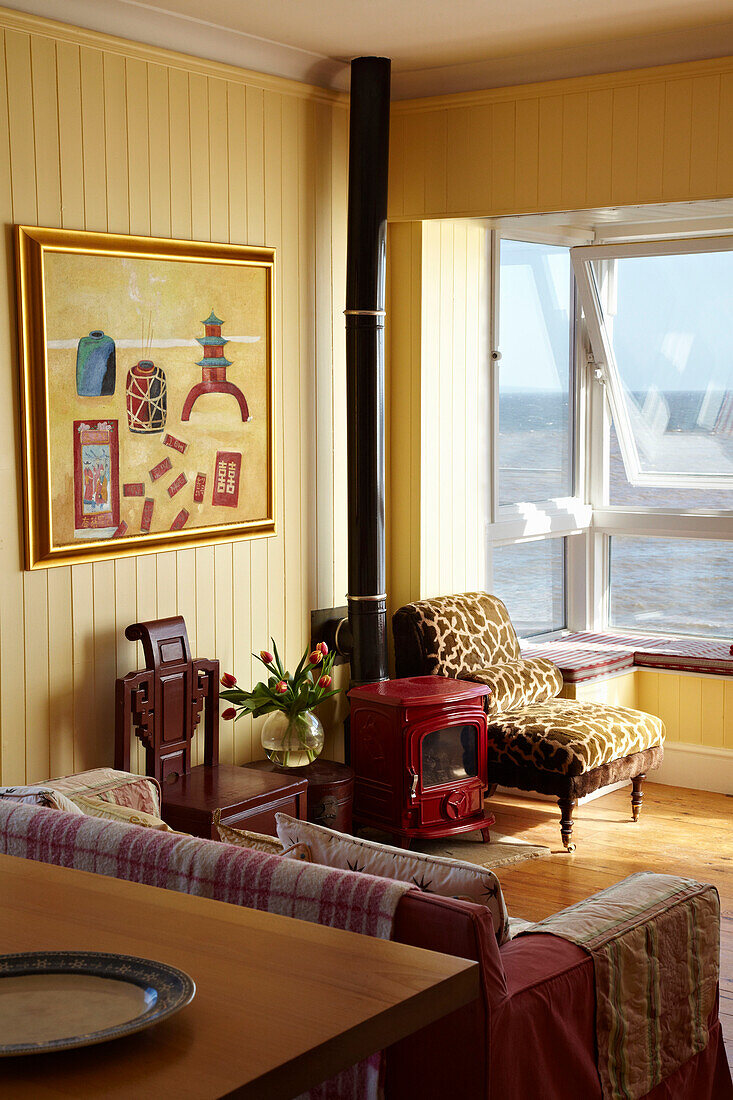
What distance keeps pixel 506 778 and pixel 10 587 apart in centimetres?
212

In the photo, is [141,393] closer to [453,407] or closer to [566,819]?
[453,407]

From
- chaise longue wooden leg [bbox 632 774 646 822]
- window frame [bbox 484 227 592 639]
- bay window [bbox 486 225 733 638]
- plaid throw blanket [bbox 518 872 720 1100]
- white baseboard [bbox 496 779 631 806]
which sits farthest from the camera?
bay window [bbox 486 225 733 638]

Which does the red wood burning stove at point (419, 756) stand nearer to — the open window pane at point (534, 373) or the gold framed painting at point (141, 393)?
the gold framed painting at point (141, 393)

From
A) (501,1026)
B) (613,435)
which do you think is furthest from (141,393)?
(613,435)

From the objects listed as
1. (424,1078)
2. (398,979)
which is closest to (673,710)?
(424,1078)

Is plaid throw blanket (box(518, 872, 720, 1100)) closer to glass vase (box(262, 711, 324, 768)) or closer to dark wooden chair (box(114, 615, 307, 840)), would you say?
dark wooden chair (box(114, 615, 307, 840))

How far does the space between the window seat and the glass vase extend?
1495 mm

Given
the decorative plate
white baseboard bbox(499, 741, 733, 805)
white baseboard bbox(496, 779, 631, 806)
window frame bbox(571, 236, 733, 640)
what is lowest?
white baseboard bbox(496, 779, 631, 806)

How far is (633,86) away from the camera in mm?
4504

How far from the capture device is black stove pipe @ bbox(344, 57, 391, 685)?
463cm

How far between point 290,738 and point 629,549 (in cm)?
250

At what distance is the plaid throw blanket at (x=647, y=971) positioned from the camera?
7.73 ft

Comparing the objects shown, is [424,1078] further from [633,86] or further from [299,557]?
[633,86]

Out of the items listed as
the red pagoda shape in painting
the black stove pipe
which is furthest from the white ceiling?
the red pagoda shape in painting
